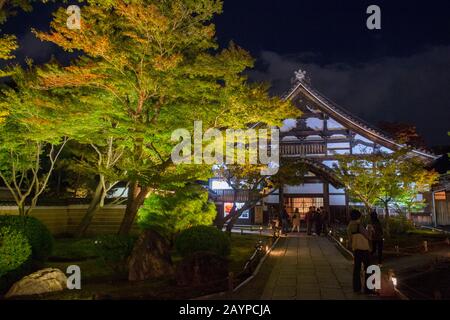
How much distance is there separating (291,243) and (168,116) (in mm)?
10812

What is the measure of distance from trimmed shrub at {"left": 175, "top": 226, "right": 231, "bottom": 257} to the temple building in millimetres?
16950

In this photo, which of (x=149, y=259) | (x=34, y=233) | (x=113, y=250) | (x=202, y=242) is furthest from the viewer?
(x=202, y=242)

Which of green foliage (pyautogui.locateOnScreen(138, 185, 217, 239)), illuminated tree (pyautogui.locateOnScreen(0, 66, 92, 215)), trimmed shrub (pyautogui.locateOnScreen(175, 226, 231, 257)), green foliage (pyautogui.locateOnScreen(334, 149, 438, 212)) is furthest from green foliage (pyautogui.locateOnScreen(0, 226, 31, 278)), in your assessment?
green foliage (pyautogui.locateOnScreen(334, 149, 438, 212))

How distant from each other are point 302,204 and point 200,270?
72.3 feet

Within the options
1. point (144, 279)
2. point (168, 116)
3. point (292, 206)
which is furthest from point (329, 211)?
point (144, 279)

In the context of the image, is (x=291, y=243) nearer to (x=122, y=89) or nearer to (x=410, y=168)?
(x=410, y=168)

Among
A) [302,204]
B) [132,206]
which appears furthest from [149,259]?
[302,204]

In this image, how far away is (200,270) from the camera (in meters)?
9.97

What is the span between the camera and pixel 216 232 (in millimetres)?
12938

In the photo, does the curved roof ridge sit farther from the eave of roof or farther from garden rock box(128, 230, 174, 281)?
garden rock box(128, 230, 174, 281)

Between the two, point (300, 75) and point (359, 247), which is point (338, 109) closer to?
point (300, 75)

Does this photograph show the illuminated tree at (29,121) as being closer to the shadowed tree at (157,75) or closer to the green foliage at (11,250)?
the shadowed tree at (157,75)

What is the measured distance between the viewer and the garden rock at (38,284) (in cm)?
869

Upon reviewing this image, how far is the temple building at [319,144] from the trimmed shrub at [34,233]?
20005mm
